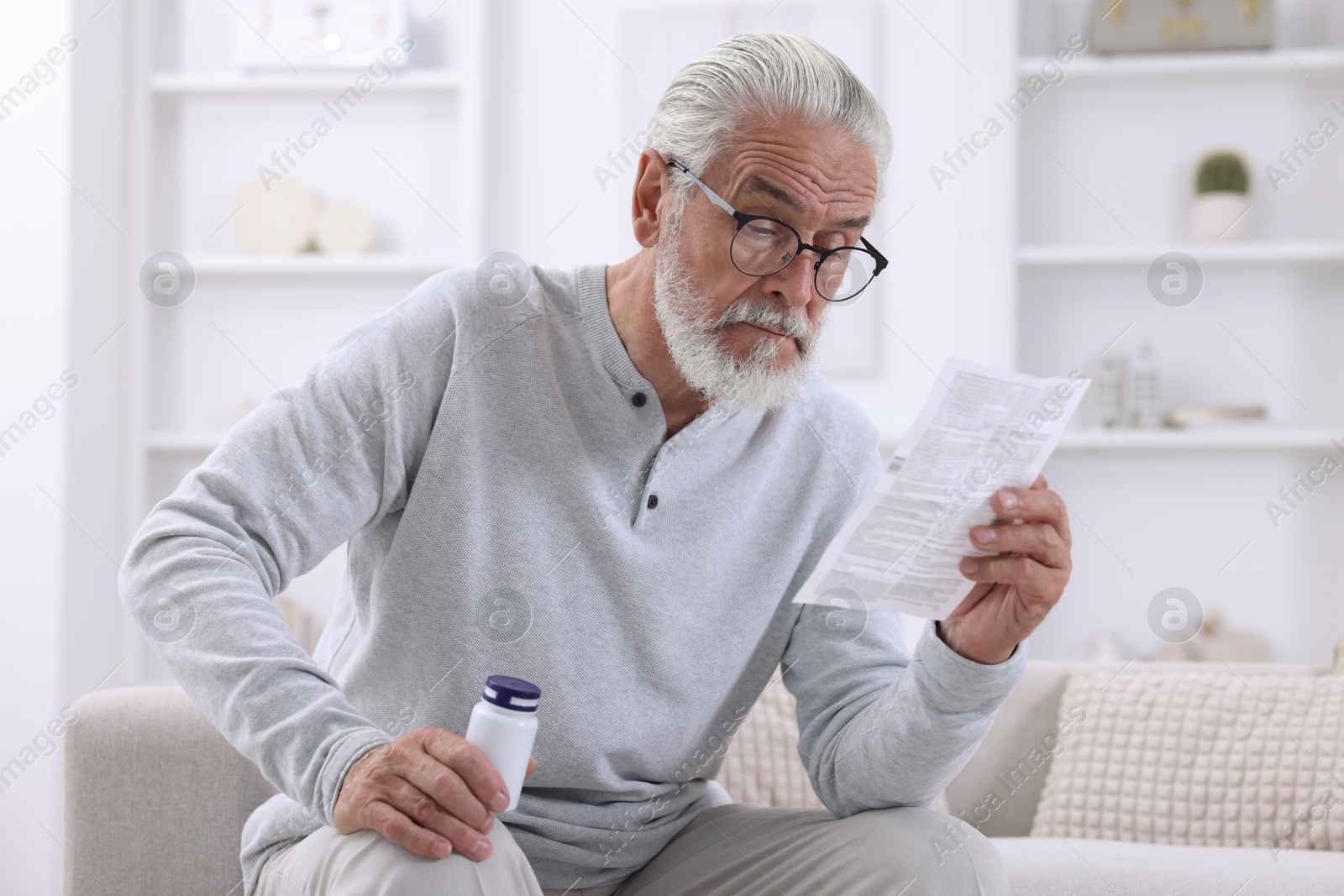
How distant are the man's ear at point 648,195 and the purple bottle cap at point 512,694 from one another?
2.00 ft

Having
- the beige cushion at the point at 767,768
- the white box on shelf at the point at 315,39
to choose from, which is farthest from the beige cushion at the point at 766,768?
the white box on shelf at the point at 315,39

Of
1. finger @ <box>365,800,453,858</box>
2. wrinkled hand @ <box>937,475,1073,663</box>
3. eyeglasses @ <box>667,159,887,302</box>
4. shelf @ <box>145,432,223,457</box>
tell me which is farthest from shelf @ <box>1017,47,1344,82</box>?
finger @ <box>365,800,453,858</box>

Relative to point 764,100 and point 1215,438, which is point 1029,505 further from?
point 1215,438

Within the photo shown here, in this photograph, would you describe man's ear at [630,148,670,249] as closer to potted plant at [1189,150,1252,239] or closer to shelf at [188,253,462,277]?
shelf at [188,253,462,277]

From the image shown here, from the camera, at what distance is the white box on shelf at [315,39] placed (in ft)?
10.7

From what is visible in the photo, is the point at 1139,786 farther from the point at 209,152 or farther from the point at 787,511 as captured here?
the point at 209,152

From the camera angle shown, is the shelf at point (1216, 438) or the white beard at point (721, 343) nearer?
the white beard at point (721, 343)

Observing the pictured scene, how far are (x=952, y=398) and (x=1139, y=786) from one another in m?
1.17

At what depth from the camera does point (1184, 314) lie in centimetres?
313

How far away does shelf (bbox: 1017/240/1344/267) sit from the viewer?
9.77ft

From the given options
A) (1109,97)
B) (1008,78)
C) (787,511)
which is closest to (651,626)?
(787,511)

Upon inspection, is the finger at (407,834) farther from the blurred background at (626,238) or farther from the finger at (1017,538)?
the blurred background at (626,238)

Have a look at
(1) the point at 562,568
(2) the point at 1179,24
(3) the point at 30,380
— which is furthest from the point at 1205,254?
(3) the point at 30,380

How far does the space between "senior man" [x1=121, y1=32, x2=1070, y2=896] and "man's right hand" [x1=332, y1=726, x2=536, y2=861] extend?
0.48ft
